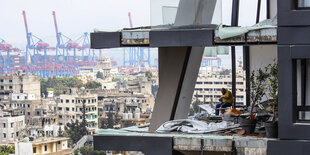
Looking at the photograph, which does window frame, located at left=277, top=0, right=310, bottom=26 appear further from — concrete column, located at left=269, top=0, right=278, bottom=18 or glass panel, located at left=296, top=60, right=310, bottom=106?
concrete column, located at left=269, top=0, right=278, bottom=18

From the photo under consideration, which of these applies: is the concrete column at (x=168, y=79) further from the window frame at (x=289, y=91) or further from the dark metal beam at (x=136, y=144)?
the window frame at (x=289, y=91)

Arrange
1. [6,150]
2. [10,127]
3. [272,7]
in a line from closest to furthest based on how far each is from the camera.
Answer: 1. [272,7]
2. [6,150]
3. [10,127]

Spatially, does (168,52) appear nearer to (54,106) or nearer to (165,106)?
(165,106)

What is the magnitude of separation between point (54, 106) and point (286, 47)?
105 metres

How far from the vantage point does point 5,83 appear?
125062 millimetres

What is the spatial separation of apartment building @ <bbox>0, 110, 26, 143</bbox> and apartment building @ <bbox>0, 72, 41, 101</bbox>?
41.1 feet

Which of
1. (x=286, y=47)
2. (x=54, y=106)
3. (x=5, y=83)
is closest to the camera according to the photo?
(x=286, y=47)

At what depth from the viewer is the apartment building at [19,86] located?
121m

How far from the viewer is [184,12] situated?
41.2 ft

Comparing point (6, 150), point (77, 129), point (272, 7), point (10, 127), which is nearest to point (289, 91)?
point (272, 7)

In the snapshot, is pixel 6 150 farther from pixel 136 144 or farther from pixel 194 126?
pixel 136 144

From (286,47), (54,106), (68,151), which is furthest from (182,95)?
(54,106)

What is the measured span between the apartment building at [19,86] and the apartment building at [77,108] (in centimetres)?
861

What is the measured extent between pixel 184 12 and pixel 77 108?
314ft
